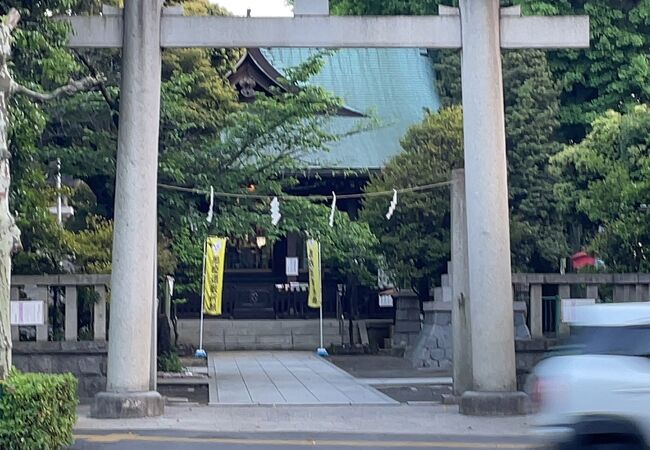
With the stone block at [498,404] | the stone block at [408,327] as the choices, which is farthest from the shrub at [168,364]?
the stone block at [408,327]

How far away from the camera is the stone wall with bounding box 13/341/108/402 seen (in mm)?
16531

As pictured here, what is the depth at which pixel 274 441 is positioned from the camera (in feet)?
43.1

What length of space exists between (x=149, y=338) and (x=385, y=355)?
51.2 ft

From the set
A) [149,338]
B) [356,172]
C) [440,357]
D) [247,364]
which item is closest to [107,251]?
[149,338]

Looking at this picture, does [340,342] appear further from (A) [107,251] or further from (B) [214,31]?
(B) [214,31]

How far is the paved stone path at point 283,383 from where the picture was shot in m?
18.4

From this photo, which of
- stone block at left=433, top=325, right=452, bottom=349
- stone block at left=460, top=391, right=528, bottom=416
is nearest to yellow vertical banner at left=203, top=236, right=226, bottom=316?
stone block at left=433, top=325, right=452, bottom=349

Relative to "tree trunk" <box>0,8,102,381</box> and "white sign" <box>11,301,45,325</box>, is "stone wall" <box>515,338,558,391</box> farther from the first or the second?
"tree trunk" <box>0,8,102,381</box>

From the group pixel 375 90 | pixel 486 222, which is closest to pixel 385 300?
pixel 375 90

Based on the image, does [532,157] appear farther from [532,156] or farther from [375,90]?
[375,90]

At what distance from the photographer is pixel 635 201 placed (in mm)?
19203

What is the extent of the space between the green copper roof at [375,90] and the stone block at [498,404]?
1706cm

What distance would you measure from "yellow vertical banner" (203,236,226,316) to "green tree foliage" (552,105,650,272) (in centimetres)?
859

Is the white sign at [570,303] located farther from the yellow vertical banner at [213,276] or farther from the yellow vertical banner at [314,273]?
the yellow vertical banner at [314,273]
